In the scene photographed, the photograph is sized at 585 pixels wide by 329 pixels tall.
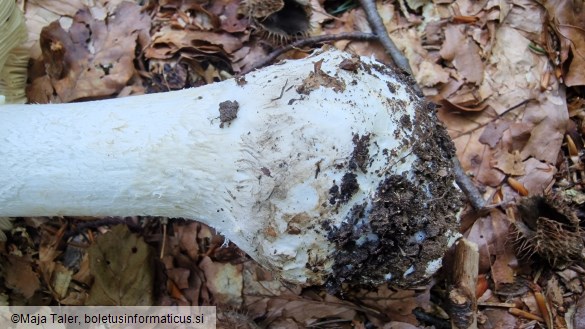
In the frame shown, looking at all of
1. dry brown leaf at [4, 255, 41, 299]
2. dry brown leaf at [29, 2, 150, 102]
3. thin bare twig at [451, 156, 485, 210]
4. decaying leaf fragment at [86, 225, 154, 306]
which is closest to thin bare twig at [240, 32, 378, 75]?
dry brown leaf at [29, 2, 150, 102]

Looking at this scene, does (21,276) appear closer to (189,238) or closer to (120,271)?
(120,271)

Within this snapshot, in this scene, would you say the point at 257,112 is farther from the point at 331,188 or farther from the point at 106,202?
the point at 106,202

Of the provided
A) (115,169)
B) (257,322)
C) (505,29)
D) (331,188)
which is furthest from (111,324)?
(505,29)

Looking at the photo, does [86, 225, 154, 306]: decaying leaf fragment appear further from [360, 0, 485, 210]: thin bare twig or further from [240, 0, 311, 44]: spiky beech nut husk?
[360, 0, 485, 210]: thin bare twig

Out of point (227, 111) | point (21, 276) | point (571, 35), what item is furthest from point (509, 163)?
point (21, 276)

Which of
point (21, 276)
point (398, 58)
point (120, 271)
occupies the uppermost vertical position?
point (398, 58)

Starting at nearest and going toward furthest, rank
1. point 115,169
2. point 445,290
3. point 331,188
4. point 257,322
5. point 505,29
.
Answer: point 331,188, point 115,169, point 445,290, point 257,322, point 505,29
